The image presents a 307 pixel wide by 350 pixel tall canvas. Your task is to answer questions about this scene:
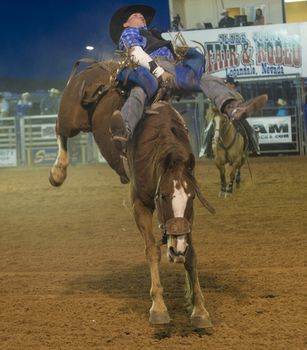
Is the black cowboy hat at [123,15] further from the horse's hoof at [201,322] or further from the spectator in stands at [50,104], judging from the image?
the spectator in stands at [50,104]

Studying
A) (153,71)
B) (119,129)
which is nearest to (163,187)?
(119,129)

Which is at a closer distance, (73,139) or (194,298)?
(194,298)

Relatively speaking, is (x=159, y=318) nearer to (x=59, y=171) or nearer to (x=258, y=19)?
(x=59, y=171)

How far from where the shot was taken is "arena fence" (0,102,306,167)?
22.1m

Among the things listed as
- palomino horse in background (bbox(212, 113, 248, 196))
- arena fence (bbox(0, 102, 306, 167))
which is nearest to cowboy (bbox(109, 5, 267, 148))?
palomino horse in background (bbox(212, 113, 248, 196))

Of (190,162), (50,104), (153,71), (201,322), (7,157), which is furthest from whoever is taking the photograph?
(50,104)

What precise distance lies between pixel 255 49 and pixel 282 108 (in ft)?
7.89

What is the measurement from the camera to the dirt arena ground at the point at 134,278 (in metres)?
4.22

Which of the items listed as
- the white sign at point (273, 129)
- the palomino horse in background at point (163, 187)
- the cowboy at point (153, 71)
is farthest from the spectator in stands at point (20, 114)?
the palomino horse in background at point (163, 187)

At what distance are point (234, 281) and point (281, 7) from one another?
69.9 feet

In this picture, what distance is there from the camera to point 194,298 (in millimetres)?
4453

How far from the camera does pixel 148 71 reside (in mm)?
5051

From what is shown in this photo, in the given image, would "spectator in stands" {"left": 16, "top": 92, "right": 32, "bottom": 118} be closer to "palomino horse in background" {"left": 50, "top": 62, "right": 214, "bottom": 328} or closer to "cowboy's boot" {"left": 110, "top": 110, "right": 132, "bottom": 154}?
"palomino horse in background" {"left": 50, "top": 62, "right": 214, "bottom": 328}

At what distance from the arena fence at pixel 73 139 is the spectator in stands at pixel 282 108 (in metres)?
0.24
